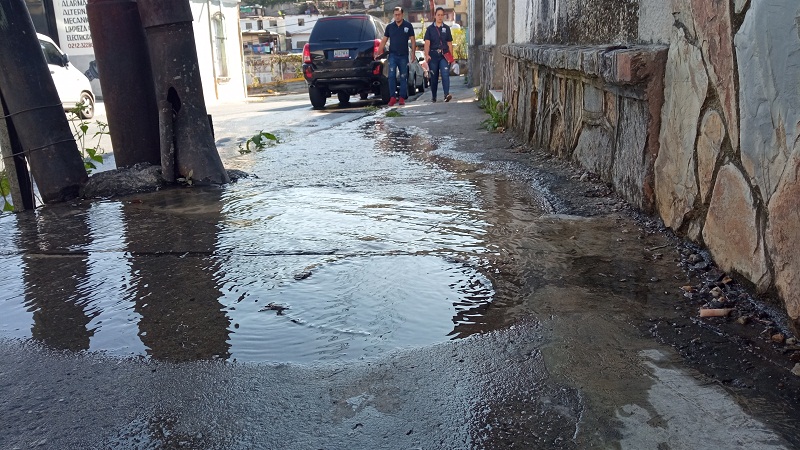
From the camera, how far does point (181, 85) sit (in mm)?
4668

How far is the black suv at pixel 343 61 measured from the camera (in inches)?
534

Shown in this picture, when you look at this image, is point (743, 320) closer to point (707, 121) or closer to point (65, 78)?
point (707, 121)

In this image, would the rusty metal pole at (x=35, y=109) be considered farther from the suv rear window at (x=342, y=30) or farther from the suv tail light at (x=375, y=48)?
the suv rear window at (x=342, y=30)

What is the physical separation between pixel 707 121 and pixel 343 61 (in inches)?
453

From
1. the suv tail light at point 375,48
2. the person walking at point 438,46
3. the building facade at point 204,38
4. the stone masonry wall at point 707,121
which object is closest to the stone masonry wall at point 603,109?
the stone masonry wall at point 707,121

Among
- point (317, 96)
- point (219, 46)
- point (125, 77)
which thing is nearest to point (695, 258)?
point (125, 77)

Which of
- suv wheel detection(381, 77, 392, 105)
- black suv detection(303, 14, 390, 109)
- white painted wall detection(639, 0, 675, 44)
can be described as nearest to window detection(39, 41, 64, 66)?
black suv detection(303, 14, 390, 109)

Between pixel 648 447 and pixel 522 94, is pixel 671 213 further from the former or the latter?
pixel 522 94

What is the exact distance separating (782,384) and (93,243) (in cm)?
305

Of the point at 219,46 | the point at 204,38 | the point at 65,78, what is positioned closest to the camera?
the point at 65,78

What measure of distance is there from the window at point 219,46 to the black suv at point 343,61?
9.06 m

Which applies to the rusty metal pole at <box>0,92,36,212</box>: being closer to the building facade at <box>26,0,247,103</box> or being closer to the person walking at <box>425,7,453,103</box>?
the person walking at <box>425,7,453,103</box>

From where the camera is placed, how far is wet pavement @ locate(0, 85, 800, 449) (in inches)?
67.6

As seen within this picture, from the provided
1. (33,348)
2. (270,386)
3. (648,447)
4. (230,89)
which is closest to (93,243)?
Result: (33,348)
